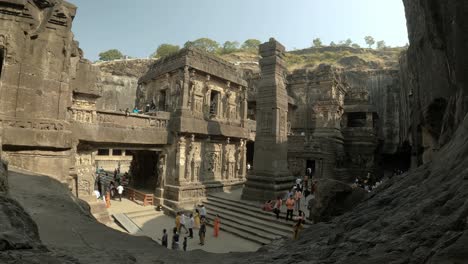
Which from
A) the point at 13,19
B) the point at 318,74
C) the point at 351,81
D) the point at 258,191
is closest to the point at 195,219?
the point at 258,191

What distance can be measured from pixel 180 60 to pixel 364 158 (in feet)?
57.1

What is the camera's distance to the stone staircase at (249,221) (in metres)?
9.94

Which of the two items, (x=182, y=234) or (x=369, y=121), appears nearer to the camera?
(x=182, y=234)

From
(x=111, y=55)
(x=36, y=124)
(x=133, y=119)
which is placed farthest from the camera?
(x=111, y=55)

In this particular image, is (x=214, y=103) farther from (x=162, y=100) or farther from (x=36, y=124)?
(x=36, y=124)

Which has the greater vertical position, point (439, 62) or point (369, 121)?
point (369, 121)

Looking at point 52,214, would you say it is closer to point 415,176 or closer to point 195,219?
point 415,176

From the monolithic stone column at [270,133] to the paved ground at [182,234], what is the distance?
8.83 ft

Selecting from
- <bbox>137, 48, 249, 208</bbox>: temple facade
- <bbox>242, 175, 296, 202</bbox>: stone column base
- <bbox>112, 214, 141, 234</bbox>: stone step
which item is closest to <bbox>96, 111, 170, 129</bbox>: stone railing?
<bbox>137, 48, 249, 208</bbox>: temple facade

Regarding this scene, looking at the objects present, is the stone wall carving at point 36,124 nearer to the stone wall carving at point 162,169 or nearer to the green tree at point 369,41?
the stone wall carving at point 162,169

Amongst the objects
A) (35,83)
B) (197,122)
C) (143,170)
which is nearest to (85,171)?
(35,83)

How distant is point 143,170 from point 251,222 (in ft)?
33.6

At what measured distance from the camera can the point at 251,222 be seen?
435 inches

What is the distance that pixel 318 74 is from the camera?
87.5 feet
